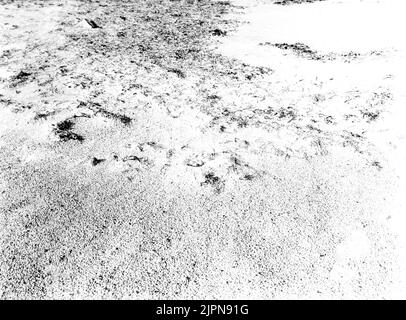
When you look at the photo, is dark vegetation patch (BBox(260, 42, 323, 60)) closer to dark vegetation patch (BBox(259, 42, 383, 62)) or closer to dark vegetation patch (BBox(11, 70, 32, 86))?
dark vegetation patch (BBox(259, 42, 383, 62))


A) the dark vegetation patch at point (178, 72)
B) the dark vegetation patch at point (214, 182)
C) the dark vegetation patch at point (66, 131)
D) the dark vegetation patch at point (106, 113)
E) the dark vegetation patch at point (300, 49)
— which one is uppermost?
the dark vegetation patch at point (300, 49)

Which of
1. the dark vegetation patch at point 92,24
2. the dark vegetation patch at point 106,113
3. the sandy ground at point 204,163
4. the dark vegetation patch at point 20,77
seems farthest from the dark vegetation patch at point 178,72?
the dark vegetation patch at point 92,24

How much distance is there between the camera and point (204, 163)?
3.46 m

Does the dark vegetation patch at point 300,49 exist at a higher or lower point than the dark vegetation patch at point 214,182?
higher

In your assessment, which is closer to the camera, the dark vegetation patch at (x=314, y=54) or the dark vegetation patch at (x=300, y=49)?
the dark vegetation patch at (x=314, y=54)

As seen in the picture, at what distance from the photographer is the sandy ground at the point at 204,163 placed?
2.57 meters

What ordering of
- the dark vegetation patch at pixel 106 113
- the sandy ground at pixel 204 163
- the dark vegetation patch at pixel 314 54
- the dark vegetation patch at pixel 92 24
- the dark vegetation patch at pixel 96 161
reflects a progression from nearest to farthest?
the sandy ground at pixel 204 163 < the dark vegetation patch at pixel 96 161 < the dark vegetation patch at pixel 106 113 < the dark vegetation patch at pixel 314 54 < the dark vegetation patch at pixel 92 24

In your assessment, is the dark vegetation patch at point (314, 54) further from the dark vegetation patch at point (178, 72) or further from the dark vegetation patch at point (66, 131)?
the dark vegetation patch at point (66, 131)

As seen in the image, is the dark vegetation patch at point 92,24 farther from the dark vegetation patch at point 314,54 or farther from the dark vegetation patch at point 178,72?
the dark vegetation patch at point 314,54

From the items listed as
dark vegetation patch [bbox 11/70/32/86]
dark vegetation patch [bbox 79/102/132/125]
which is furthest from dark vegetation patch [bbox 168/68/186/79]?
dark vegetation patch [bbox 11/70/32/86]

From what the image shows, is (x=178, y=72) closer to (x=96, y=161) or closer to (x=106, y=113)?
(x=106, y=113)

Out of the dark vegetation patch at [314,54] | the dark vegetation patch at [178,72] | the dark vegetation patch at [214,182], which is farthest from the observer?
the dark vegetation patch at [314,54]

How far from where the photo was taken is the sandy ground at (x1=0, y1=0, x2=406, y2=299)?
2568 mm

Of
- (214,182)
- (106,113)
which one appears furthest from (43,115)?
(214,182)
